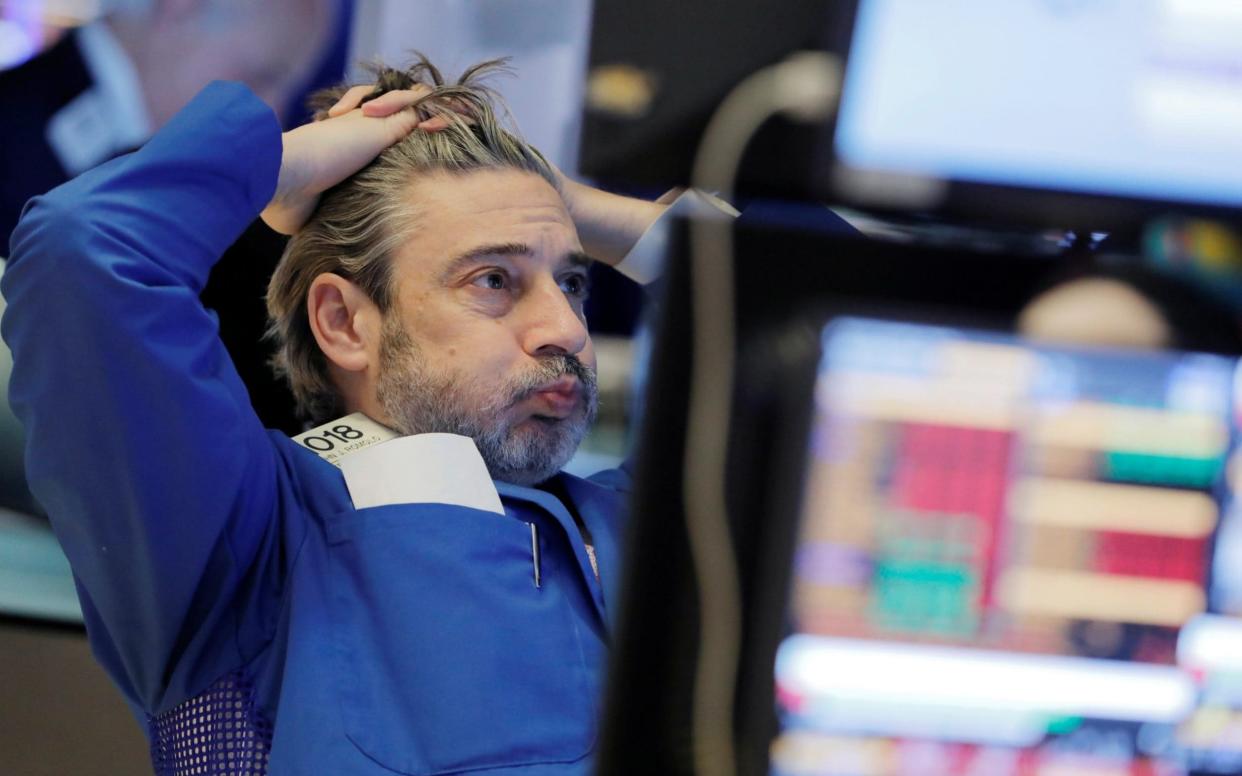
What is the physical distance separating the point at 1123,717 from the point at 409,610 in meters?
0.75

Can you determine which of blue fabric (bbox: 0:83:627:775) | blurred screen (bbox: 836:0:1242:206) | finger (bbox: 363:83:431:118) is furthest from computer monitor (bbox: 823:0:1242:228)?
finger (bbox: 363:83:431:118)

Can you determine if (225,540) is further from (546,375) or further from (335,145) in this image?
(335,145)

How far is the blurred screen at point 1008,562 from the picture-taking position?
1.52 ft

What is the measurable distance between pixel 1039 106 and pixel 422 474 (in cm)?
86

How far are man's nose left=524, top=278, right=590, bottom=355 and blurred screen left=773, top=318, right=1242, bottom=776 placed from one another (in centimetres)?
91

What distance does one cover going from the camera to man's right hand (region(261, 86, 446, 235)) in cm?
135

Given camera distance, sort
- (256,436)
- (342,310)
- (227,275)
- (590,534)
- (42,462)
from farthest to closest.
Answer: (227,275) < (342,310) < (590,534) < (256,436) < (42,462)

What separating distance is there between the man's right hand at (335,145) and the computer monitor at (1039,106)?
942 millimetres

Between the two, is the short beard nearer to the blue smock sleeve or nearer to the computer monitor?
the blue smock sleeve

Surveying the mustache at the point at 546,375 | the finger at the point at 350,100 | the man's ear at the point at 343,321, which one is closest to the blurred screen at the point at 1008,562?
the mustache at the point at 546,375

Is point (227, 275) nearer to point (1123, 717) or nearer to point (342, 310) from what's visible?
point (342, 310)

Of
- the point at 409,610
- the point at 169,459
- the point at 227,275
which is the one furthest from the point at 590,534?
the point at 227,275

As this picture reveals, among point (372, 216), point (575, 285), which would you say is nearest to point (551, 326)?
point (575, 285)

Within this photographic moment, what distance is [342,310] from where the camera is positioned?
1.49 metres
